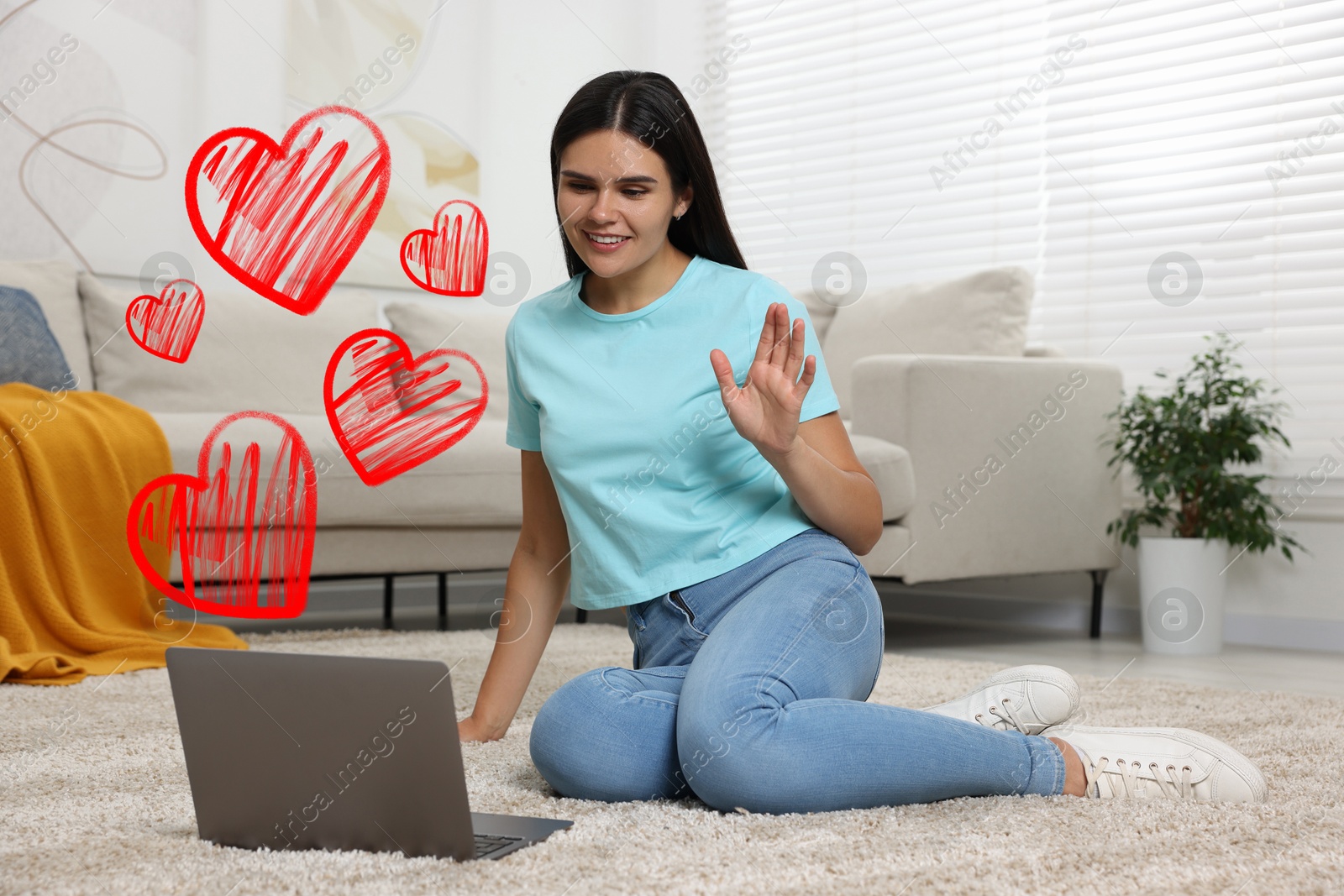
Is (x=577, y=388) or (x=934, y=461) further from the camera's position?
(x=934, y=461)

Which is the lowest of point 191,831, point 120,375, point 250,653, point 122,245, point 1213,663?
point 1213,663

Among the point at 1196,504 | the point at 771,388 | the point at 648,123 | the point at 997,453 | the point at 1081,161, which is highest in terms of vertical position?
the point at 1081,161

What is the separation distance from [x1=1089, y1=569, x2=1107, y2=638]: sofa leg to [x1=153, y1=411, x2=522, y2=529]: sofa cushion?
146 cm

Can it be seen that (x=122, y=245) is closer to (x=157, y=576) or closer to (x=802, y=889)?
(x=157, y=576)

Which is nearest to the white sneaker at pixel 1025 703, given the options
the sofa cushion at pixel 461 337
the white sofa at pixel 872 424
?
the white sofa at pixel 872 424

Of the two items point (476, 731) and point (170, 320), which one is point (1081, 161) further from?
point (476, 731)

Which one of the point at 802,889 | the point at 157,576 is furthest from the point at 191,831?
the point at 157,576

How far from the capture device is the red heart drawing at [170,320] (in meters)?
2.98

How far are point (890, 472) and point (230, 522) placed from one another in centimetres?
136

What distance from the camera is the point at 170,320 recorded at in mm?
3197

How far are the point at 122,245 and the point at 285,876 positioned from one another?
2.66m

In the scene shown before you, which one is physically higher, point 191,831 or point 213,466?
point 213,466

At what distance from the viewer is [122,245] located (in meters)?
3.15

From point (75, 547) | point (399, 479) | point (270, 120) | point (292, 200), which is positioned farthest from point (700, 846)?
point (270, 120)
